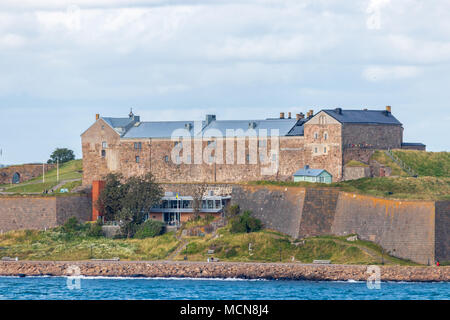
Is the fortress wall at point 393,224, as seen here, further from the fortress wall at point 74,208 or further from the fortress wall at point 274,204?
the fortress wall at point 74,208

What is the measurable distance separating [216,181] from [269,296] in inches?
1121

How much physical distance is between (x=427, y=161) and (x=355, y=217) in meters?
15.0

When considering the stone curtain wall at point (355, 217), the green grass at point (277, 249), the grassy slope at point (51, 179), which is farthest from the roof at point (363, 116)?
the grassy slope at point (51, 179)

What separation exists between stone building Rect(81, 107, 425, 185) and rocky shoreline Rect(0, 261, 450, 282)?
53.7ft

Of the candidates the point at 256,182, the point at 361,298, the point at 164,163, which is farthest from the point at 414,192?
the point at 164,163

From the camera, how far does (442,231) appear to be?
2788 inches

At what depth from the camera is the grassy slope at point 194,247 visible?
74375 mm

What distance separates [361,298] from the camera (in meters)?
63.8

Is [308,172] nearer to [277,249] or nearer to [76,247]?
[277,249]

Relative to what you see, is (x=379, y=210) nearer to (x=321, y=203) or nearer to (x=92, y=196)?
(x=321, y=203)

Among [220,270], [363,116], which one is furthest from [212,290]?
[363,116]

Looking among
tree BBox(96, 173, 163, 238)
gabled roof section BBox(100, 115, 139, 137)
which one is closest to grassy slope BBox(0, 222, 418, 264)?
tree BBox(96, 173, 163, 238)

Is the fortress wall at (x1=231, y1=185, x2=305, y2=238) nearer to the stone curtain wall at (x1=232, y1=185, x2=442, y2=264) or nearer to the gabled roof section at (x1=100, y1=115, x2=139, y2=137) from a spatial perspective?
the stone curtain wall at (x1=232, y1=185, x2=442, y2=264)

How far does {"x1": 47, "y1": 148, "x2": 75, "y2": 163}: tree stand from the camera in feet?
381
